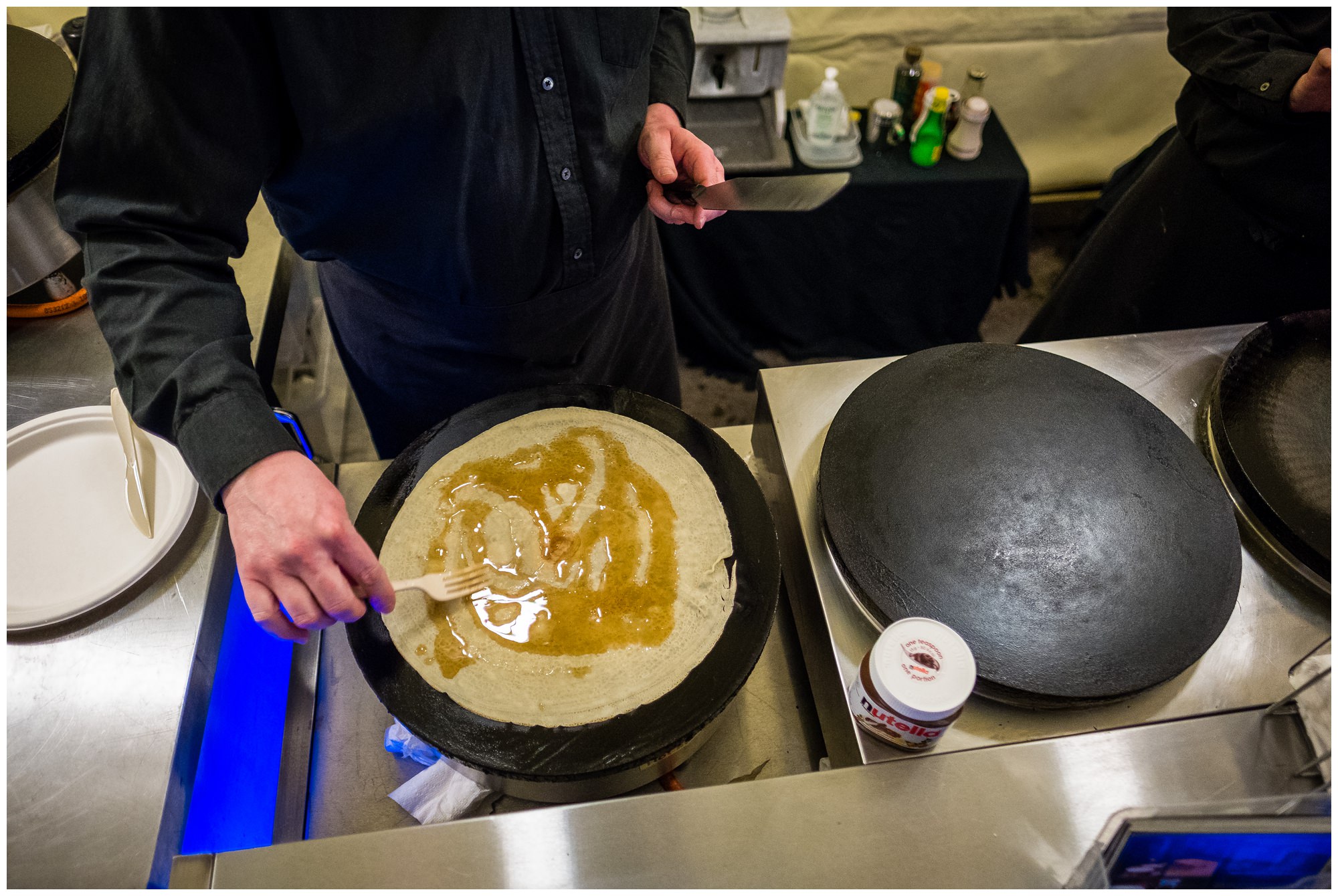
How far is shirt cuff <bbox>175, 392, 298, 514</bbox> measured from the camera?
93 centimetres

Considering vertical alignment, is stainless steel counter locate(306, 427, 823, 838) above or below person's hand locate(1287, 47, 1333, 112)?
below

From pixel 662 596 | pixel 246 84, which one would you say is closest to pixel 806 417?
pixel 662 596

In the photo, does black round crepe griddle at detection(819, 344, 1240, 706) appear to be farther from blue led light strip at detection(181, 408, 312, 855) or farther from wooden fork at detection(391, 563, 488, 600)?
blue led light strip at detection(181, 408, 312, 855)

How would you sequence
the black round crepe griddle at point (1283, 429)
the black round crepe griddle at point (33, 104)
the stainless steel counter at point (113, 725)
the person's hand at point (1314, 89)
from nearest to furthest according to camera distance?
the stainless steel counter at point (113, 725)
the black round crepe griddle at point (1283, 429)
the black round crepe griddle at point (33, 104)
the person's hand at point (1314, 89)

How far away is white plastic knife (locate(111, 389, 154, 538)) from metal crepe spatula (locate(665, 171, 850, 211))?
2.96 ft

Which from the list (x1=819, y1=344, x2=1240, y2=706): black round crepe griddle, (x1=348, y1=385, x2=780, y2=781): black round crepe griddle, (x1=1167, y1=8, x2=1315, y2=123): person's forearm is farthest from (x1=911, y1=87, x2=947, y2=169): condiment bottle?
(x1=348, y1=385, x2=780, y2=781): black round crepe griddle

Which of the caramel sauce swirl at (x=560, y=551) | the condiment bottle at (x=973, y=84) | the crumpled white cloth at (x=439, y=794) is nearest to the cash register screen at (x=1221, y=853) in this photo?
the caramel sauce swirl at (x=560, y=551)

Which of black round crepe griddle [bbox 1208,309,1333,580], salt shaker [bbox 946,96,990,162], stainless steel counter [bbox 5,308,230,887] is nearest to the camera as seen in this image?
stainless steel counter [bbox 5,308,230,887]

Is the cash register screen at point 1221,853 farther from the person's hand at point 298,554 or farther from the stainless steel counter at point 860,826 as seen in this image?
the person's hand at point 298,554

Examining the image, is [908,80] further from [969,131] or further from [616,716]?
[616,716]

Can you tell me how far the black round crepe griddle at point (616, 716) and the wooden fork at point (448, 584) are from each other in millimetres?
62

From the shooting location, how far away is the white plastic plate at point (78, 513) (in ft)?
3.54

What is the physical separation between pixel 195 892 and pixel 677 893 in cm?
49

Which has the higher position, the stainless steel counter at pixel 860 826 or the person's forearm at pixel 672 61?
the person's forearm at pixel 672 61
